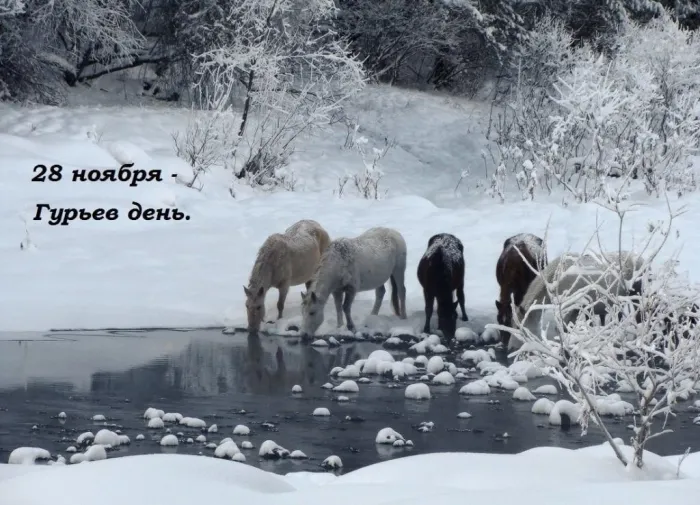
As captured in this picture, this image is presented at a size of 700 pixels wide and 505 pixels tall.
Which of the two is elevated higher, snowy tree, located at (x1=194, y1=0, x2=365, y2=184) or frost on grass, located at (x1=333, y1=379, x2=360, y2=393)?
snowy tree, located at (x1=194, y1=0, x2=365, y2=184)

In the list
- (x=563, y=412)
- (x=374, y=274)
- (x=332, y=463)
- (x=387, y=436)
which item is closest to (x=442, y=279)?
(x=374, y=274)

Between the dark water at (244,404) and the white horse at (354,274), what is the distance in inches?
24.4

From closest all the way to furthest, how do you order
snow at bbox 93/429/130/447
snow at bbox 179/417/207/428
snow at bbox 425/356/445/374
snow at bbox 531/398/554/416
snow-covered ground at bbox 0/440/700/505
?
snow-covered ground at bbox 0/440/700/505 → snow at bbox 93/429/130/447 → snow at bbox 179/417/207/428 → snow at bbox 531/398/554/416 → snow at bbox 425/356/445/374

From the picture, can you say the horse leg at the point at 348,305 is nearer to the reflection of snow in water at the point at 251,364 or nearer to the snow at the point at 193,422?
the reflection of snow in water at the point at 251,364

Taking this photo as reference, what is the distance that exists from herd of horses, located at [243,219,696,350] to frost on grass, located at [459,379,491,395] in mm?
2126

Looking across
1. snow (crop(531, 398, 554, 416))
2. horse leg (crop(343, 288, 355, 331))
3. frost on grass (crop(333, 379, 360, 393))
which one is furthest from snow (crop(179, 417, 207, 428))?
horse leg (crop(343, 288, 355, 331))

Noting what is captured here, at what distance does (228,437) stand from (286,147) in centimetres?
1560

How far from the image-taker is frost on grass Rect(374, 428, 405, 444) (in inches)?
295

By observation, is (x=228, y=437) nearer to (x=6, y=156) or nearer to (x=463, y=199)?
(x=6, y=156)

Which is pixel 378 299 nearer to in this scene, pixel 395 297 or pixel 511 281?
pixel 395 297

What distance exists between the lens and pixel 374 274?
12430mm

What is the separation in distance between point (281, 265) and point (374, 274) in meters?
1.11

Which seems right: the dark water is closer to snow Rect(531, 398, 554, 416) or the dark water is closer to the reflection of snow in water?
the reflection of snow in water

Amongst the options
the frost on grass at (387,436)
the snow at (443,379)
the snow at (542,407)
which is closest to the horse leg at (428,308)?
the snow at (443,379)
